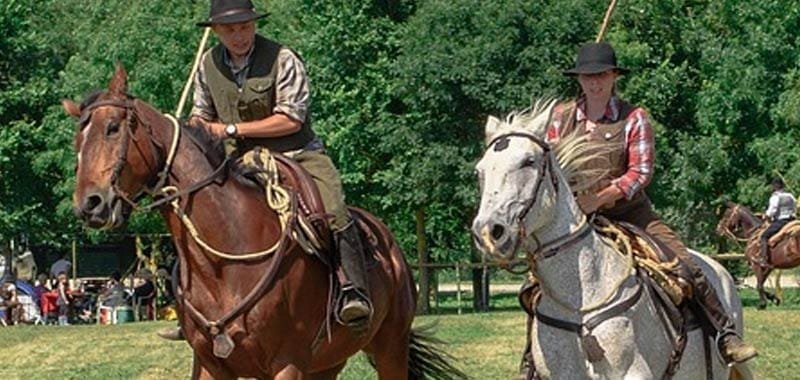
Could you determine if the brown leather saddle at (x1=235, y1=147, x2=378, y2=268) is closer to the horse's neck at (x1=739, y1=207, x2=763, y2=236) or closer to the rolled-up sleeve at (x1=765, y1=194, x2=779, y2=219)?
the rolled-up sleeve at (x1=765, y1=194, x2=779, y2=219)

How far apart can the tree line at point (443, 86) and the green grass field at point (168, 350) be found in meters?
11.1

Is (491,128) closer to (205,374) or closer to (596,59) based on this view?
(596,59)

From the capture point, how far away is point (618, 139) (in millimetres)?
9062

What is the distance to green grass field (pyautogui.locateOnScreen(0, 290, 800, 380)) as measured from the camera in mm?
18500

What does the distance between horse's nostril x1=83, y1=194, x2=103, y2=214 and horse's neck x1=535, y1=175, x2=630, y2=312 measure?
2.53 m

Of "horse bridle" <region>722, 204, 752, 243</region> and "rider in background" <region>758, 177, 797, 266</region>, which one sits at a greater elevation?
"rider in background" <region>758, 177, 797, 266</region>

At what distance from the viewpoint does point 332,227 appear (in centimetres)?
1020

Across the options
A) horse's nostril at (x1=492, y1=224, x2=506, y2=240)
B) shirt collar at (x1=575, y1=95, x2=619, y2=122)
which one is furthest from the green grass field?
horse's nostril at (x1=492, y1=224, x2=506, y2=240)

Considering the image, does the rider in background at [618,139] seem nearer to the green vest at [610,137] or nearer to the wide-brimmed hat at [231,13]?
the green vest at [610,137]

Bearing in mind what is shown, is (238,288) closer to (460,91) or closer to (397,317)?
(397,317)

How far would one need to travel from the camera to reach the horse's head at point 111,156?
893 centimetres

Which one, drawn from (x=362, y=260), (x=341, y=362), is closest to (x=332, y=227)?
(x=362, y=260)

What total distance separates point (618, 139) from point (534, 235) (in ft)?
3.96

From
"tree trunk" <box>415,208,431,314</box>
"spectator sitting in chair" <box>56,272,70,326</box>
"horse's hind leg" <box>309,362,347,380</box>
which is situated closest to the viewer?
"horse's hind leg" <box>309,362,347,380</box>
